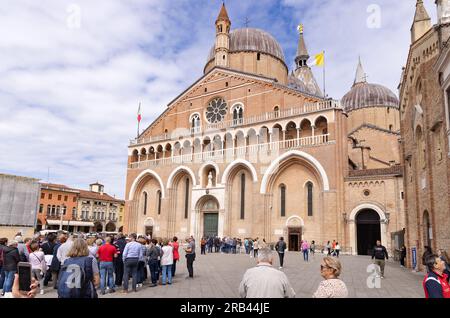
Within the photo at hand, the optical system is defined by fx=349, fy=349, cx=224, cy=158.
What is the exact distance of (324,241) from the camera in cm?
2461

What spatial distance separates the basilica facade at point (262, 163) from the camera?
80.7ft

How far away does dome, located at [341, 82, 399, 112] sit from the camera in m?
43.5

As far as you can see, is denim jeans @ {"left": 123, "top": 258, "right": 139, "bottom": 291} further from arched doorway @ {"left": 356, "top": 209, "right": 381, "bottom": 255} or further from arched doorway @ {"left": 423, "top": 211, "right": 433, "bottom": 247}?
arched doorway @ {"left": 356, "top": 209, "right": 381, "bottom": 255}

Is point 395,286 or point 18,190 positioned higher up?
point 18,190

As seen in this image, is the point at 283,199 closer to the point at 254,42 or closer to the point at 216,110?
the point at 216,110

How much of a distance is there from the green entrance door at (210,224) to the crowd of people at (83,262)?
739 inches

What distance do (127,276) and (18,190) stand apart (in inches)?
897

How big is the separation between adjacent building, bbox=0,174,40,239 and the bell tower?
841 inches

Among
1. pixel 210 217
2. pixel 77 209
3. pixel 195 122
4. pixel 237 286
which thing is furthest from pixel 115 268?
pixel 77 209

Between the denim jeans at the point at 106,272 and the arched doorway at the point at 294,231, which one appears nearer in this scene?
the denim jeans at the point at 106,272

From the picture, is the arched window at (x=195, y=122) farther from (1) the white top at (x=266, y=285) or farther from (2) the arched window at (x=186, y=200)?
(1) the white top at (x=266, y=285)

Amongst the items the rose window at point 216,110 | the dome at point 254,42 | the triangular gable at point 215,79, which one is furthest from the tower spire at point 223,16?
the rose window at point 216,110

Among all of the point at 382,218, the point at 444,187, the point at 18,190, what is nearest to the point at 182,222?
the point at 18,190
